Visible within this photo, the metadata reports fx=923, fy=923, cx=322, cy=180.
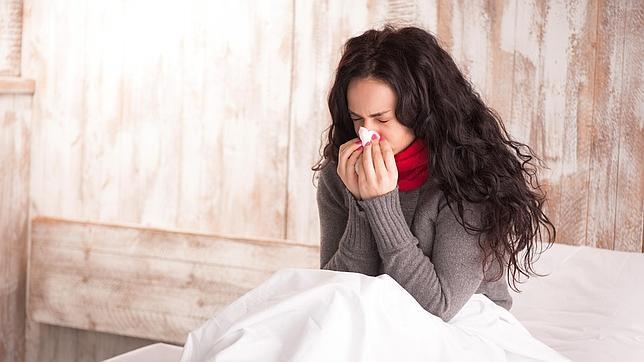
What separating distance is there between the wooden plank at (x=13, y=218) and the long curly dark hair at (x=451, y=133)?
1647mm

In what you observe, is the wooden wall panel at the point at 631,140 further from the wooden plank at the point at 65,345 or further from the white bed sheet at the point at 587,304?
the wooden plank at the point at 65,345

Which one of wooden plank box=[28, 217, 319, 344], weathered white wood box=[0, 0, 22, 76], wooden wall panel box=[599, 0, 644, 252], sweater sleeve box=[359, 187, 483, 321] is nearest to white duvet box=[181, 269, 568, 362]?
sweater sleeve box=[359, 187, 483, 321]

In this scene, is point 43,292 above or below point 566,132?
below

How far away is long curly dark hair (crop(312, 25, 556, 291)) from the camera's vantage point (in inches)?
69.9

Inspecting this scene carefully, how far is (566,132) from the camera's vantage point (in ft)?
8.64

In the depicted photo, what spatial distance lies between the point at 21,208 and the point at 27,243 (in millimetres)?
135

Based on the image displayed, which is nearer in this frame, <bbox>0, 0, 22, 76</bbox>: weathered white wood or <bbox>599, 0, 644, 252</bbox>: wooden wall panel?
<bbox>599, 0, 644, 252</bbox>: wooden wall panel

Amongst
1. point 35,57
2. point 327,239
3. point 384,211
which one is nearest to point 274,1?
point 35,57

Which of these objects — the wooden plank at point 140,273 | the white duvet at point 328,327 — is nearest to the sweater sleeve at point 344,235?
the white duvet at point 328,327

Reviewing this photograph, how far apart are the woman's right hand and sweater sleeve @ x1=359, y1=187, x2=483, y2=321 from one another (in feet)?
0.15

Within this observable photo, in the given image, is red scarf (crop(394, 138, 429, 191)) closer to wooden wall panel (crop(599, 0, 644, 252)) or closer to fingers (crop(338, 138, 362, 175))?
fingers (crop(338, 138, 362, 175))

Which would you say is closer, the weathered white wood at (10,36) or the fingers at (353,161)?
the fingers at (353,161)

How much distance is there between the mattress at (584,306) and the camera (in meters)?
1.95

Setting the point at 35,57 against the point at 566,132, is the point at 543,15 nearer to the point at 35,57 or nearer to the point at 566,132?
the point at 566,132
